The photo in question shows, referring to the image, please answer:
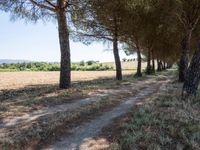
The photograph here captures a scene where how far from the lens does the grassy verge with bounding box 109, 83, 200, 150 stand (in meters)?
7.46

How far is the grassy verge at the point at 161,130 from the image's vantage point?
24.5 ft

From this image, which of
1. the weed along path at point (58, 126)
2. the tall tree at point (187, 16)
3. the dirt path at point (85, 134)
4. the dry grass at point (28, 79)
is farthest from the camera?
the dry grass at point (28, 79)

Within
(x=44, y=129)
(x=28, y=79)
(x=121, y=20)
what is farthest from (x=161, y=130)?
(x=28, y=79)

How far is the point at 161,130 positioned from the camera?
8.43 m

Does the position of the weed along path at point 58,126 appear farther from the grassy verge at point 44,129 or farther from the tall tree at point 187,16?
the tall tree at point 187,16

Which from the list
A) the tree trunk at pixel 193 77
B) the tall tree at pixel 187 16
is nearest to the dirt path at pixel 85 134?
the tree trunk at pixel 193 77

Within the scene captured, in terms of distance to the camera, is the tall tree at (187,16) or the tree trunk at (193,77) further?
the tall tree at (187,16)

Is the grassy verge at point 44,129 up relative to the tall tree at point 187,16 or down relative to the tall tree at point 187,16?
down

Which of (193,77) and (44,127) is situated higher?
(193,77)

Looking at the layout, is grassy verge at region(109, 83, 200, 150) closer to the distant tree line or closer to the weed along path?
the weed along path

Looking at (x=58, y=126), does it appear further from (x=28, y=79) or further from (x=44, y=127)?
(x=28, y=79)

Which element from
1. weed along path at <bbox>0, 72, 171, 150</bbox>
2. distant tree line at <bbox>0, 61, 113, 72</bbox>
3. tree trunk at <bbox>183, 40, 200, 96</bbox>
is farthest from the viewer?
distant tree line at <bbox>0, 61, 113, 72</bbox>

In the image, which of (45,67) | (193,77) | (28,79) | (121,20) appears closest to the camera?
(193,77)

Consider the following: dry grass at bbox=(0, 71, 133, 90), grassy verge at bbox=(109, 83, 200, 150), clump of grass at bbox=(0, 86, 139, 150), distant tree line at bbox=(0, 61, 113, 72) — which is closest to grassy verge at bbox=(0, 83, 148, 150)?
clump of grass at bbox=(0, 86, 139, 150)
